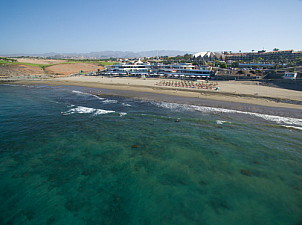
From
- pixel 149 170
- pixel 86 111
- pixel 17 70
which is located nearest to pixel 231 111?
pixel 149 170

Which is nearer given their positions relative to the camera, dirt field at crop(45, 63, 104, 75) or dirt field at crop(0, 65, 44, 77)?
dirt field at crop(0, 65, 44, 77)

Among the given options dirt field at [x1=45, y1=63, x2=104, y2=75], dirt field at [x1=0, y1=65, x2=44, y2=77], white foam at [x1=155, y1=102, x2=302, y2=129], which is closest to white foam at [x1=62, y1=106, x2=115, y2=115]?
white foam at [x1=155, y1=102, x2=302, y2=129]

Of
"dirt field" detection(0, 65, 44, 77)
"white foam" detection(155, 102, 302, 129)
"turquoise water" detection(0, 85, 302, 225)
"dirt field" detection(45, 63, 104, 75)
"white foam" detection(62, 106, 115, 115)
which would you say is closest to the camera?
"turquoise water" detection(0, 85, 302, 225)

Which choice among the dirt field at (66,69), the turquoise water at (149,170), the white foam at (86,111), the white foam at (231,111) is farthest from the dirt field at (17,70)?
the white foam at (231,111)

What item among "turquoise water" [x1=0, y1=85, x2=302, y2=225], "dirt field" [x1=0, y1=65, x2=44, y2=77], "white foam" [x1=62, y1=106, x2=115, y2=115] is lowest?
"turquoise water" [x1=0, y1=85, x2=302, y2=225]

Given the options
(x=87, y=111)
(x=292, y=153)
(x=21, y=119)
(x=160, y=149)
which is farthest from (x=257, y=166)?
(x=21, y=119)

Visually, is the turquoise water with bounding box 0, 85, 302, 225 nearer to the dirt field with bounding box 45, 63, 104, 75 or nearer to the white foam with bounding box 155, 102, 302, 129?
the white foam with bounding box 155, 102, 302, 129

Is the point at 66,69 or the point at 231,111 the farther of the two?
the point at 66,69

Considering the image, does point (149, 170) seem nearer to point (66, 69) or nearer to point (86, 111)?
point (86, 111)
